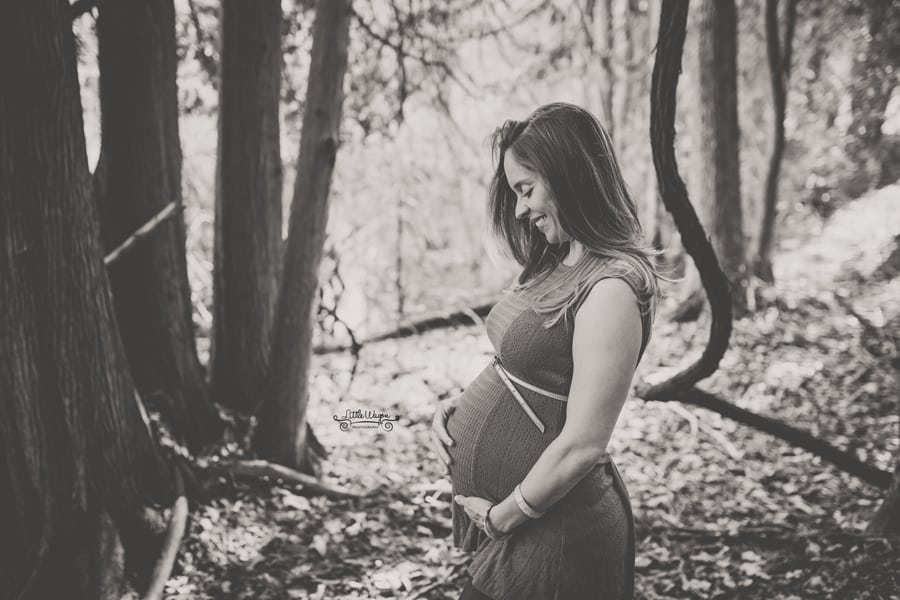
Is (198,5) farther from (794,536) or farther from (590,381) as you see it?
(794,536)

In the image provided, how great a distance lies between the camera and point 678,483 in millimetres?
4879

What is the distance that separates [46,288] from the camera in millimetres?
2939

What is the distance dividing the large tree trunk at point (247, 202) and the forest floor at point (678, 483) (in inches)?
24.4

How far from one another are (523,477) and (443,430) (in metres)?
0.38

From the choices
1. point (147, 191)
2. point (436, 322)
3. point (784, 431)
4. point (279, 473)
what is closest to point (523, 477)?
point (784, 431)

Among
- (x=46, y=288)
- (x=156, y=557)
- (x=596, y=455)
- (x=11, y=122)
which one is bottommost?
(x=156, y=557)

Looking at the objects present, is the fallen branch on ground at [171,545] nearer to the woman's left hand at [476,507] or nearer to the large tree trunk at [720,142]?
the woman's left hand at [476,507]

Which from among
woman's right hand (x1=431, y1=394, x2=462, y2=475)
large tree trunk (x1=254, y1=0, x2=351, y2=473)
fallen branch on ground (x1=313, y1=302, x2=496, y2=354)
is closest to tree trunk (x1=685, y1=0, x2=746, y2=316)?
fallen branch on ground (x1=313, y1=302, x2=496, y2=354)

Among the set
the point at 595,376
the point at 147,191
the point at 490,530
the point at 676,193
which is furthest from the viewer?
the point at 147,191

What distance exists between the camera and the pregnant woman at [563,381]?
158 centimetres

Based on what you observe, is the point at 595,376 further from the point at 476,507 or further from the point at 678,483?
the point at 678,483

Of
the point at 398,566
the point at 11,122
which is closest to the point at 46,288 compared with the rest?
the point at 11,122

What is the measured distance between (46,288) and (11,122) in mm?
693

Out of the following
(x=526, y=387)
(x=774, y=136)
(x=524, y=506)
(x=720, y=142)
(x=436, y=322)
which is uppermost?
(x=774, y=136)
